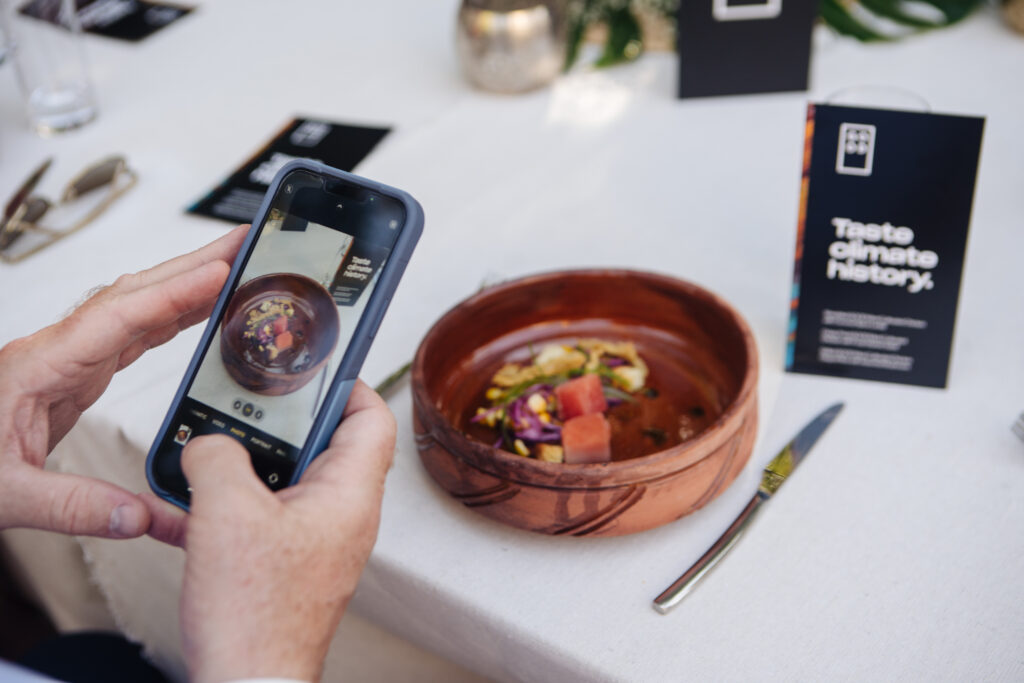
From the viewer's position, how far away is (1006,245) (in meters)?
0.91

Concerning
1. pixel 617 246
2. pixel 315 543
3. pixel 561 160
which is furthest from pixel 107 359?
pixel 561 160

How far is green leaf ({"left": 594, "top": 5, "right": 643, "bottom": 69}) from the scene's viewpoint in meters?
1.29

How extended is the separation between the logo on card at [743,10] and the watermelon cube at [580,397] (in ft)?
2.24

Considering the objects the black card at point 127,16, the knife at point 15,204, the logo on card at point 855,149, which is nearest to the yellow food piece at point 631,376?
the logo on card at point 855,149

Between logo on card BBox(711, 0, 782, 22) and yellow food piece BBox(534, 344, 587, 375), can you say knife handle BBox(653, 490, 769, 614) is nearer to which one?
yellow food piece BBox(534, 344, 587, 375)

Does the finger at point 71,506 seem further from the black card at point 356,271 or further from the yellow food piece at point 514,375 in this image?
the yellow food piece at point 514,375

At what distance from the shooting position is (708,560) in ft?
2.05

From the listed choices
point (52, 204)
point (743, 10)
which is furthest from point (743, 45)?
point (52, 204)

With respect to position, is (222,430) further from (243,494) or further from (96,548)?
(96,548)

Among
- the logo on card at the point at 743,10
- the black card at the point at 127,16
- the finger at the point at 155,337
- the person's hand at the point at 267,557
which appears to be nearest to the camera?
the person's hand at the point at 267,557

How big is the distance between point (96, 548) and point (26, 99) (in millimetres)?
721

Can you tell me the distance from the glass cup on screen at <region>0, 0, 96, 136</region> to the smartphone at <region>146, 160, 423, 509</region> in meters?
0.82

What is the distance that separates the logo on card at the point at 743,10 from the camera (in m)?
1.14

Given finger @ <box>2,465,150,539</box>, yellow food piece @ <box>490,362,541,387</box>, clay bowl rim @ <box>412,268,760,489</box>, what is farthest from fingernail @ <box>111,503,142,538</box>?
yellow food piece @ <box>490,362,541,387</box>
